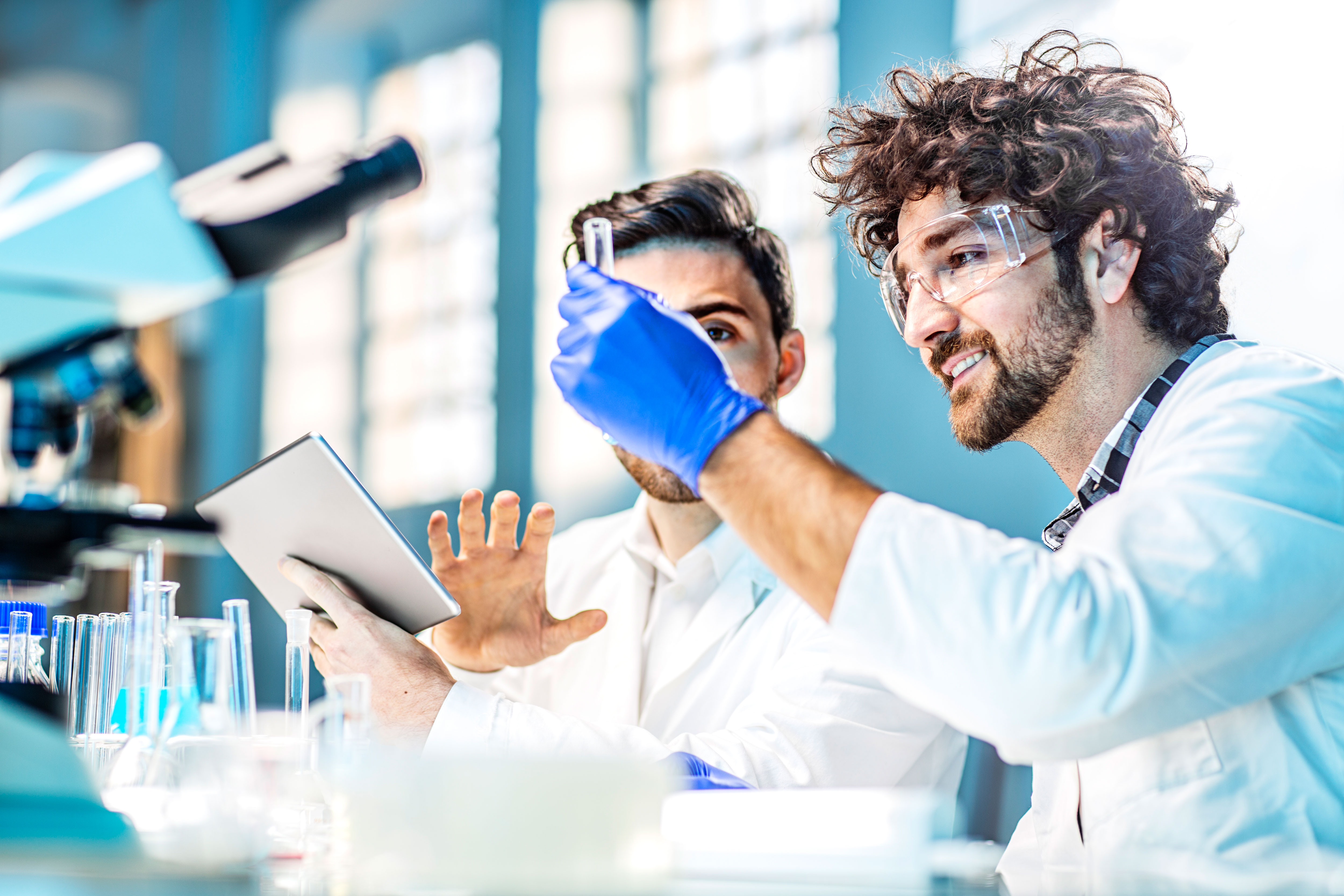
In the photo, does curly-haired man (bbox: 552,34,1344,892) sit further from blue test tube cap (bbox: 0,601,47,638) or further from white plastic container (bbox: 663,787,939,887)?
blue test tube cap (bbox: 0,601,47,638)

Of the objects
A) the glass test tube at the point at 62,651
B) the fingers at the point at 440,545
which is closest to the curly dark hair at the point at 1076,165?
the fingers at the point at 440,545

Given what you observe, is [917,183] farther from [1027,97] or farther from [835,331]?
[835,331]

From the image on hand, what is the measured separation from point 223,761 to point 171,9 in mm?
5235

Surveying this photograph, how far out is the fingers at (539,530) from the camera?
1891 millimetres

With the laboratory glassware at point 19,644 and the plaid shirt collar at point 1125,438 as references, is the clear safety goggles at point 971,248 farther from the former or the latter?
the laboratory glassware at point 19,644

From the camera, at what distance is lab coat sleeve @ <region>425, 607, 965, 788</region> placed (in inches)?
63.4

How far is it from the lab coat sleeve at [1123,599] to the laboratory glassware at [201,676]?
0.59m

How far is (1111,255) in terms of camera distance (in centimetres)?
180

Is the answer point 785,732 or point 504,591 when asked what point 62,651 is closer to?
point 504,591

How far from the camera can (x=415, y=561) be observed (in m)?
1.51

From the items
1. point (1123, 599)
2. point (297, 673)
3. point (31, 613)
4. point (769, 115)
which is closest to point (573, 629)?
point (297, 673)

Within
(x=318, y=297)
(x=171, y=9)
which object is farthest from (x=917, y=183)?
(x=171, y=9)

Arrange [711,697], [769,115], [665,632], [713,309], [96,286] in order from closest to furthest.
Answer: [96,286] → [711,697] → [665,632] → [713,309] → [769,115]

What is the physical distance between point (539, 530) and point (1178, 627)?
1115mm
